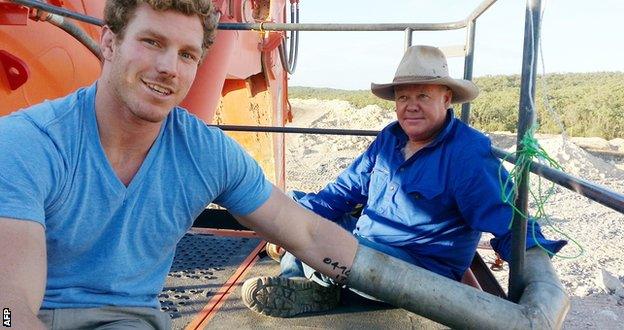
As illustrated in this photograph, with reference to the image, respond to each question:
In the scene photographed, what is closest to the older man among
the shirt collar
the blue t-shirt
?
the shirt collar

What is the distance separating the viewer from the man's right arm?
1.17 meters

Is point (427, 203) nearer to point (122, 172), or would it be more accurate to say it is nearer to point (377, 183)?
point (377, 183)

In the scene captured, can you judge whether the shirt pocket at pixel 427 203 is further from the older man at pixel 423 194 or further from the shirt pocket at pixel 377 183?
the shirt pocket at pixel 377 183

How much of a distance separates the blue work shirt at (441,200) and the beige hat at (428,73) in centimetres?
15

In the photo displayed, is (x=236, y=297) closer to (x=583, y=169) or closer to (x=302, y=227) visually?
(x=302, y=227)

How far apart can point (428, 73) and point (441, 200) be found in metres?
0.55

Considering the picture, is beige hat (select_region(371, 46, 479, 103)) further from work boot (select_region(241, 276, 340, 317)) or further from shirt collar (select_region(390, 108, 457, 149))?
work boot (select_region(241, 276, 340, 317))

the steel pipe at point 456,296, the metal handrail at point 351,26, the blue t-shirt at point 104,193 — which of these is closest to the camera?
the blue t-shirt at point 104,193

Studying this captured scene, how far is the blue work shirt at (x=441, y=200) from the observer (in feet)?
7.24

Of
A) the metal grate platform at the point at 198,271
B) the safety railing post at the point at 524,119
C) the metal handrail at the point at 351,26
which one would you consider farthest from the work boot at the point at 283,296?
the metal handrail at the point at 351,26

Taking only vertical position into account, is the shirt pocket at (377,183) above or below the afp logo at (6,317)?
below

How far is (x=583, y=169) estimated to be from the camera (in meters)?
12.0

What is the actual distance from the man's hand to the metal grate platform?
2.37 ft

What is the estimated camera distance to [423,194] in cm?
242
